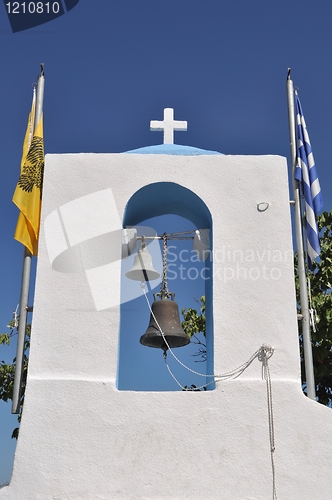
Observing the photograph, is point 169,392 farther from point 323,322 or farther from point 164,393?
point 323,322

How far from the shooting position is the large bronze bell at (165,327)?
5.33 metres

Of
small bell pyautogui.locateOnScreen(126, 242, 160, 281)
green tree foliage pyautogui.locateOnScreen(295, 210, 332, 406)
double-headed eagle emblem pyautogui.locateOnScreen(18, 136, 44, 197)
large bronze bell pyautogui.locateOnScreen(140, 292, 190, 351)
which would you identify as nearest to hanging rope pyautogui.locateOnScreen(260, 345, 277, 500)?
large bronze bell pyautogui.locateOnScreen(140, 292, 190, 351)

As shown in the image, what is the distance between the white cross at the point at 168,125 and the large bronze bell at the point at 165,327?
5.24ft

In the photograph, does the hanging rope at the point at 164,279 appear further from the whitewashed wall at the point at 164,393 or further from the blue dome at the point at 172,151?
the blue dome at the point at 172,151

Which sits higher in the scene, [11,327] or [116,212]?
[116,212]

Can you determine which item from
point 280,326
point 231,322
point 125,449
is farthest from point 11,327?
point 280,326

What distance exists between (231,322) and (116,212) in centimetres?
140

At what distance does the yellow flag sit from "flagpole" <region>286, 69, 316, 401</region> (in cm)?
240

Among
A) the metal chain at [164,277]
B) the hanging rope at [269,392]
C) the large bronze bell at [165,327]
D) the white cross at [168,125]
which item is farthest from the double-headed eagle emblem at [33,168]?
the hanging rope at [269,392]

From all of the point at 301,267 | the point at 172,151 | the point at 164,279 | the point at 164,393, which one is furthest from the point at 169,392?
the point at 172,151

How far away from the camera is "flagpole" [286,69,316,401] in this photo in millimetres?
5047

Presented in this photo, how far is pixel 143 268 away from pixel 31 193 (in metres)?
1.26

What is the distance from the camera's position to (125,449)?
14.6 feet

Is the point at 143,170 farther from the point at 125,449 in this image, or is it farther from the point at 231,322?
the point at 125,449
